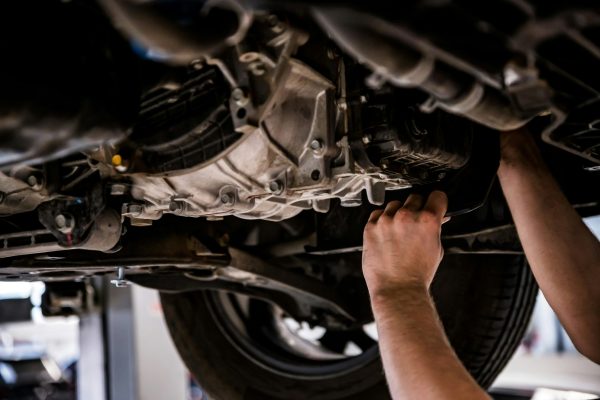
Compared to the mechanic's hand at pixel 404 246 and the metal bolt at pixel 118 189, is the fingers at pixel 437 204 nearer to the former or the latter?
the mechanic's hand at pixel 404 246

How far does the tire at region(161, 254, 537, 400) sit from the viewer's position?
191cm

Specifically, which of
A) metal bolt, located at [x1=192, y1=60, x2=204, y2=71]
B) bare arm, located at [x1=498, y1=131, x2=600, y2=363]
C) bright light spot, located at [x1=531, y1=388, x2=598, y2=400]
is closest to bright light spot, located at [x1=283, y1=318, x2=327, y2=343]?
bare arm, located at [x1=498, y1=131, x2=600, y2=363]

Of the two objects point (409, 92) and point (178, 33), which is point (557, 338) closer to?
point (409, 92)

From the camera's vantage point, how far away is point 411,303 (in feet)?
4.28

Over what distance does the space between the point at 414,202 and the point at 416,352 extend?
0.34 m

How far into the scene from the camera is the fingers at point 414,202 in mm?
1436

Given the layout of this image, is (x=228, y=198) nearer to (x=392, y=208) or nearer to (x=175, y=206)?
(x=175, y=206)

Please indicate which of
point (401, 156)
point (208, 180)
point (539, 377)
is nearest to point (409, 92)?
point (401, 156)

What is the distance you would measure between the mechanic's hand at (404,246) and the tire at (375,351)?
53cm

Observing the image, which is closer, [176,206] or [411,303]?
[411,303]

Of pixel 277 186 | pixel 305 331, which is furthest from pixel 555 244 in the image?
pixel 305 331

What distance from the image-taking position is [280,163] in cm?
127

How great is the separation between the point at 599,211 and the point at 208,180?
0.91 metres

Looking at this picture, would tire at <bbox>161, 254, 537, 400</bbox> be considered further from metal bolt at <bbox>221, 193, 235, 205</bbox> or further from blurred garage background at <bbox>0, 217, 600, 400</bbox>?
metal bolt at <bbox>221, 193, 235, 205</bbox>
